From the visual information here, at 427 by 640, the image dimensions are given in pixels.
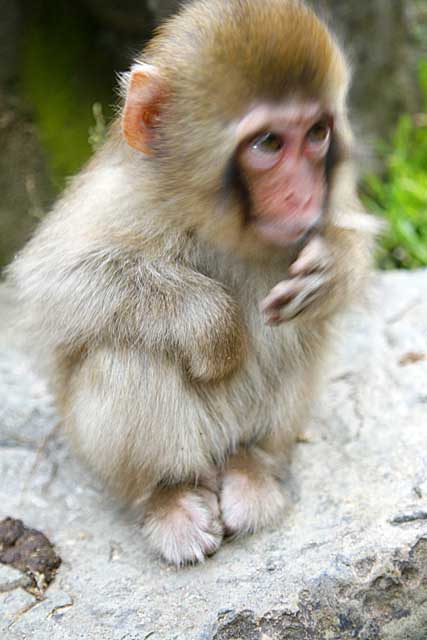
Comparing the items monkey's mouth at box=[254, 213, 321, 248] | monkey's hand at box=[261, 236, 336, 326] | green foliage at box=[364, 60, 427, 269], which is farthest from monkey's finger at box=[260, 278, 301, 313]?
green foliage at box=[364, 60, 427, 269]

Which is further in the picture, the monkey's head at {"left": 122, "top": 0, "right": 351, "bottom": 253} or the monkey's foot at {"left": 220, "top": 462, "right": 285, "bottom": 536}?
the monkey's foot at {"left": 220, "top": 462, "right": 285, "bottom": 536}

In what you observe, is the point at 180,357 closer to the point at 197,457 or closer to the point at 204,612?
the point at 197,457

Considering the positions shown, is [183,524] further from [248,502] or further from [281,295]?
[281,295]

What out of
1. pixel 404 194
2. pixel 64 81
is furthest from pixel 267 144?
pixel 404 194

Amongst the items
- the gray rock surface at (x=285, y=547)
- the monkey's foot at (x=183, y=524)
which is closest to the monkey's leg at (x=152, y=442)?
the monkey's foot at (x=183, y=524)

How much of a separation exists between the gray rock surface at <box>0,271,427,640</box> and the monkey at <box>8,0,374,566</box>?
0.15 m

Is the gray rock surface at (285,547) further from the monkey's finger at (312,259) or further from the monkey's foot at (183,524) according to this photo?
the monkey's finger at (312,259)

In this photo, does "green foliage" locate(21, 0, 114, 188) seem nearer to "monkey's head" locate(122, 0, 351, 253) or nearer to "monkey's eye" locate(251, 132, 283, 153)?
"monkey's head" locate(122, 0, 351, 253)

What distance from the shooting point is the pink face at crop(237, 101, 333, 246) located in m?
3.05

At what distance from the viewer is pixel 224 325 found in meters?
3.34

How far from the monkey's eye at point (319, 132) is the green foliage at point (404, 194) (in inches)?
109

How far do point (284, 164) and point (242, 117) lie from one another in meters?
0.21

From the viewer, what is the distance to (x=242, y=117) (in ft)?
10.1

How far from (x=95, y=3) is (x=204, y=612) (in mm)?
4313
